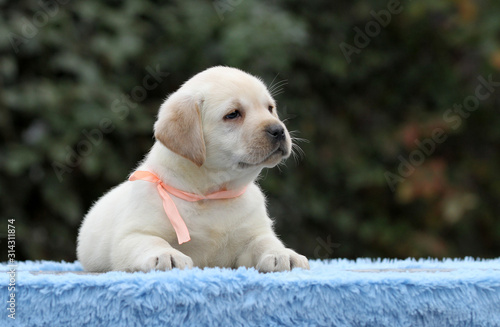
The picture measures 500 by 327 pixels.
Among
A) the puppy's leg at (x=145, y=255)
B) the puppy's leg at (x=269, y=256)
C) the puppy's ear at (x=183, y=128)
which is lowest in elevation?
the puppy's leg at (x=145, y=255)

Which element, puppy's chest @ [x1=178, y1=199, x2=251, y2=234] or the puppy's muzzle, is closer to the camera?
puppy's chest @ [x1=178, y1=199, x2=251, y2=234]

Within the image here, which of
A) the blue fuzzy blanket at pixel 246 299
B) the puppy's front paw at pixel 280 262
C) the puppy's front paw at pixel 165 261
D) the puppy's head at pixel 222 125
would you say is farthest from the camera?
the puppy's head at pixel 222 125

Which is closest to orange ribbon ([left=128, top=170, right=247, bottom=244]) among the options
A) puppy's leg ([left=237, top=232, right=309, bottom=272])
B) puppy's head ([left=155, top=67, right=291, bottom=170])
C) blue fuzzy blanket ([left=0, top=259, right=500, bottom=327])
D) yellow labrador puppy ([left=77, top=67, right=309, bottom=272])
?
yellow labrador puppy ([left=77, top=67, right=309, bottom=272])

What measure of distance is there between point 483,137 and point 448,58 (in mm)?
987

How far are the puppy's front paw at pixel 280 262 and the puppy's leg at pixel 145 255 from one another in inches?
12.4

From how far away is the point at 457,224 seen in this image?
709 cm

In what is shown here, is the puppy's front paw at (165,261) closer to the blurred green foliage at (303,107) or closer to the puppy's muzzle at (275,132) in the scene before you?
the puppy's muzzle at (275,132)

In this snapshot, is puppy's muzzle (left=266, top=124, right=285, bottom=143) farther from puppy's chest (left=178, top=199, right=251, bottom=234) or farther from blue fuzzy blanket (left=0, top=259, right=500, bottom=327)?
blue fuzzy blanket (left=0, top=259, right=500, bottom=327)

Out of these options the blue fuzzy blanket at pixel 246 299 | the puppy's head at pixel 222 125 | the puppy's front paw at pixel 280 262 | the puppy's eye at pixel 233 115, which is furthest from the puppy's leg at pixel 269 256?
the puppy's eye at pixel 233 115

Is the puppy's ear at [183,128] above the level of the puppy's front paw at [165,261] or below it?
above

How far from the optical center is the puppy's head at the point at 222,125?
9.79 ft

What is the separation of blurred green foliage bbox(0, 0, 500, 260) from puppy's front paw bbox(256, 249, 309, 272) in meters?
2.90

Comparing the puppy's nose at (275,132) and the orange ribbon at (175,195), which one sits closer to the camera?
the orange ribbon at (175,195)

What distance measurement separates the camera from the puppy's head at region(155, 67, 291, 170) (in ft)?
9.79
